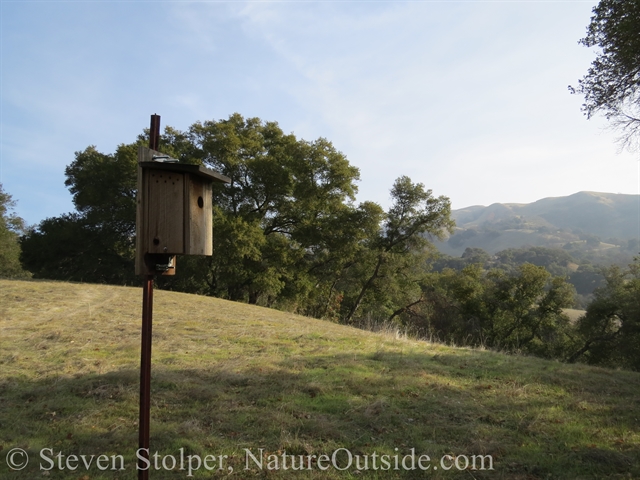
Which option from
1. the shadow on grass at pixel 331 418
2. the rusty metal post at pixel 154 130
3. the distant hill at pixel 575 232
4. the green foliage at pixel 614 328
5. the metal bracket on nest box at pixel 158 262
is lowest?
the green foliage at pixel 614 328

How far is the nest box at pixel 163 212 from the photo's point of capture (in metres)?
3.36

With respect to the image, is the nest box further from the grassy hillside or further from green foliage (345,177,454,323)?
green foliage (345,177,454,323)

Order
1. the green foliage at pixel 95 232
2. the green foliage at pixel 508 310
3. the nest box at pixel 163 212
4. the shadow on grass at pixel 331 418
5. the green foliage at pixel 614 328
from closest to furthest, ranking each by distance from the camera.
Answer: the nest box at pixel 163 212
the shadow on grass at pixel 331 418
the green foliage at pixel 614 328
the green foliage at pixel 95 232
the green foliage at pixel 508 310

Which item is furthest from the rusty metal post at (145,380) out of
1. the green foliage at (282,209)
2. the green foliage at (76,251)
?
the green foliage at (76,251)

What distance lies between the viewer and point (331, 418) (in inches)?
194

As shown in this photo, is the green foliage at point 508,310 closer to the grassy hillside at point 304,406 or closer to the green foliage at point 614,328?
the green foliage at point 614,328

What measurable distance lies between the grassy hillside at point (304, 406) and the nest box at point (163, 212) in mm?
2055

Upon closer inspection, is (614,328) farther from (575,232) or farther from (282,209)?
(575,232)

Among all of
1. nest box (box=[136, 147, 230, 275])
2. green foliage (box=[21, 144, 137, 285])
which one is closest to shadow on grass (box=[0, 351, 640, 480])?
nest box (box=[136, 147, 230, 275])

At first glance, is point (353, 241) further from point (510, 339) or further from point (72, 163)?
point (72, 163)

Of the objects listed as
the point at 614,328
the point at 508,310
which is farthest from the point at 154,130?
the point at 614,328

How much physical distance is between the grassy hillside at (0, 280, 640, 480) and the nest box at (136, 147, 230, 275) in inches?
80.9

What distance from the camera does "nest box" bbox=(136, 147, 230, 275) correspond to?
3.36 metres

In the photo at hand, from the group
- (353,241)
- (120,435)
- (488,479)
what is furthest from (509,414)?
(353,241)
